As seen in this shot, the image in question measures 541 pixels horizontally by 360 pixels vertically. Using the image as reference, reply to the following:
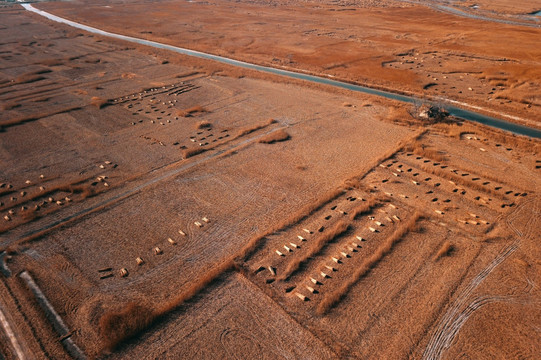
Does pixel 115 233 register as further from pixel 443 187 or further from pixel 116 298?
pixel 443 187

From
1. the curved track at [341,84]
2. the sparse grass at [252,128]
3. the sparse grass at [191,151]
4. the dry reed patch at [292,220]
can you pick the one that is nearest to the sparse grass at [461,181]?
the dry reed patch at [292,220]

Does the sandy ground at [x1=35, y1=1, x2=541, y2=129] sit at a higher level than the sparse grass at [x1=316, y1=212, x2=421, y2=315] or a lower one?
higher

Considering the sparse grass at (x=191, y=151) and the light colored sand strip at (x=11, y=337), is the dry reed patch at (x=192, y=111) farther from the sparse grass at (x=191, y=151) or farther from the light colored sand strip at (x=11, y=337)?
the light colored sand strip at (x=11, y=337)

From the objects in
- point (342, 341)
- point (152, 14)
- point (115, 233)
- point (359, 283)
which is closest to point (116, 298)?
point (115, 233)

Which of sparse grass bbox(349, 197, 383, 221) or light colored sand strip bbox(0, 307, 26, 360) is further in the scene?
sparse grass bbox(349, 197, 383, 221)

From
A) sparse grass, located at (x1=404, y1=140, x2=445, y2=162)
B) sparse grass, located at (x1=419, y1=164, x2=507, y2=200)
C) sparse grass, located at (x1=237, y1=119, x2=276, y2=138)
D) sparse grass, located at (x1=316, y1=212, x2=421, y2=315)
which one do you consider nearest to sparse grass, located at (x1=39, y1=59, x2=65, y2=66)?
sparse grass, located at (x1=237, y1=119, x2=276, y2=138)

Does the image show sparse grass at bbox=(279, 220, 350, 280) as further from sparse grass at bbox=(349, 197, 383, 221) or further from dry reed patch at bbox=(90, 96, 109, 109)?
dry reed patch at bbox=(90, 96, 109, 109)

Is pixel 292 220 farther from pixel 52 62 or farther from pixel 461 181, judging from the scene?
pixel 52 62
